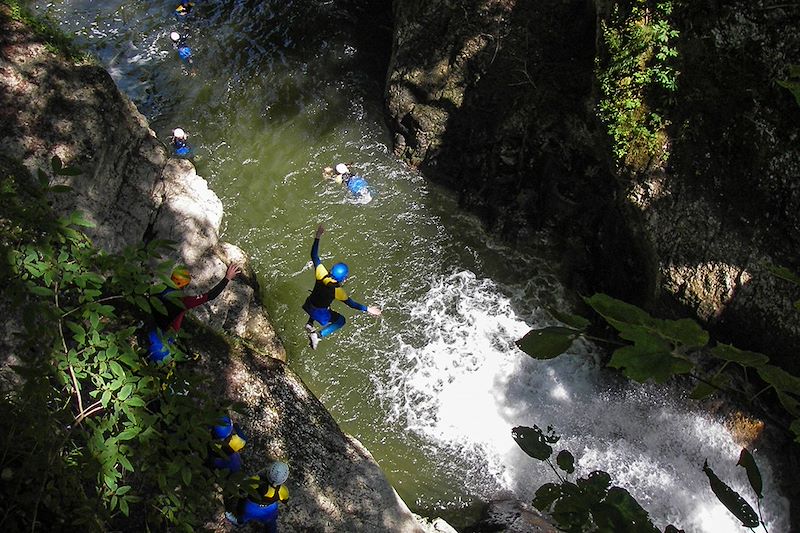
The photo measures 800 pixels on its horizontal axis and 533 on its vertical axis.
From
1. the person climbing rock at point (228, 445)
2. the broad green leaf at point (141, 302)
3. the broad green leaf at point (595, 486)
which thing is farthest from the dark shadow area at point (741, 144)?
the broad green leaf at point (141, 302)

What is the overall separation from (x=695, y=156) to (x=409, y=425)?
18.1 feet

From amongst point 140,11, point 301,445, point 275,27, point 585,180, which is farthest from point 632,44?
point 140,11

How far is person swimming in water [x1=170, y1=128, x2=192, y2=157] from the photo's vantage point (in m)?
11.2

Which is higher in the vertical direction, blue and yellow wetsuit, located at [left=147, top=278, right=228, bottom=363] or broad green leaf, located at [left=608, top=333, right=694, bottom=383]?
broad green leaf, located at [left=608, top=333, right=694, bottom=383]

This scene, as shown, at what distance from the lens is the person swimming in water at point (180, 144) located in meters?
11.2

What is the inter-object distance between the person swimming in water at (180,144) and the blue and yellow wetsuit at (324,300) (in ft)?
14.9

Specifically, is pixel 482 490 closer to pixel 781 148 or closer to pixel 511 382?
pixel 511 382

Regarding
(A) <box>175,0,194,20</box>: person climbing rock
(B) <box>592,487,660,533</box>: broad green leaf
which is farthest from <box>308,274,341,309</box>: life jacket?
(A) <box>175,0,194,20</box>: person climbing rock

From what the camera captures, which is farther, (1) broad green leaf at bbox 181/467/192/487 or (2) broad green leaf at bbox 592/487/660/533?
(1) broad green leaf at bbox 181/467/192/487

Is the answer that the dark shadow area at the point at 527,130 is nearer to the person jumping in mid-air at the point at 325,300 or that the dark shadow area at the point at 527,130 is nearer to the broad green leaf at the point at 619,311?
the person jumping in mid-air at the point at 325,300

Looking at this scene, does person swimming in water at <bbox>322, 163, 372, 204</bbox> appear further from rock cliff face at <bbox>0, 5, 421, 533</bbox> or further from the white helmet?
the white helmet

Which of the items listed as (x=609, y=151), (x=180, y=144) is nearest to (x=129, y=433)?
(x=609, y=151)

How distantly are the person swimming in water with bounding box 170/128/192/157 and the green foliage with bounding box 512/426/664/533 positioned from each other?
1064cm

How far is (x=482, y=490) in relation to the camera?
7.84 metres
